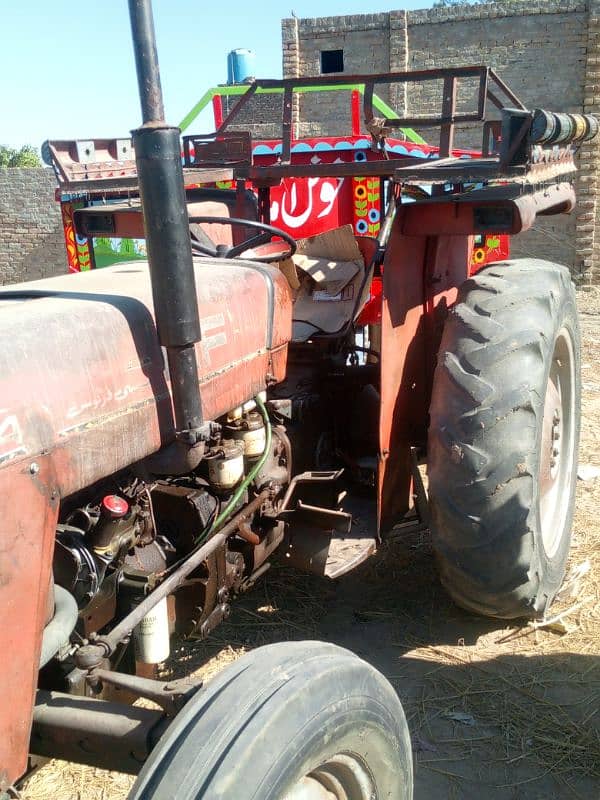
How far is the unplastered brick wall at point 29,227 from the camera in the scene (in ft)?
39.0

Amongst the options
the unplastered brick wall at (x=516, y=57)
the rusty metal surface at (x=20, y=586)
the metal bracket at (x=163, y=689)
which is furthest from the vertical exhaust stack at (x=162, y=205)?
the unplastered brick wall at (x=516, y=57)

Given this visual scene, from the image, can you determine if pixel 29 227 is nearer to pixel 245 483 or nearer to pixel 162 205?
pixel 245 483

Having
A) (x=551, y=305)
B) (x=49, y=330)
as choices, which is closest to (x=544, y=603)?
(x=551, y=305)

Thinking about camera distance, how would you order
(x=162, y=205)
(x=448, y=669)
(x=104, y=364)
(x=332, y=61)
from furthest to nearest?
(x=332, y=61) < (x=448, y=669) < (x=104, y=364) < (x=162, y=205)

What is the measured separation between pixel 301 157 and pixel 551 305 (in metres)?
5.18

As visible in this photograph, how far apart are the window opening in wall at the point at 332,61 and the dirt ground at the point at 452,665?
38.1 ft

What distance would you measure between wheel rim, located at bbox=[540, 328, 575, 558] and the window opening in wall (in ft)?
38.0

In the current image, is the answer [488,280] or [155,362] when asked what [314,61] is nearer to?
[488,280]

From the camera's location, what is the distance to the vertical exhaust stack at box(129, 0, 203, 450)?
1379 mm

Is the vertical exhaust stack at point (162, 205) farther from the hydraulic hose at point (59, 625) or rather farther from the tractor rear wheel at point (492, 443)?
the tractor rear wheel at point (492, 443)

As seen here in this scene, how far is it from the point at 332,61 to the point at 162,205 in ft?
43.4

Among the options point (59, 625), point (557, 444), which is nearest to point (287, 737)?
point (59, 625)

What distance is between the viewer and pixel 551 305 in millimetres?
2521

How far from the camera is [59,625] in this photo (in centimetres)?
149
